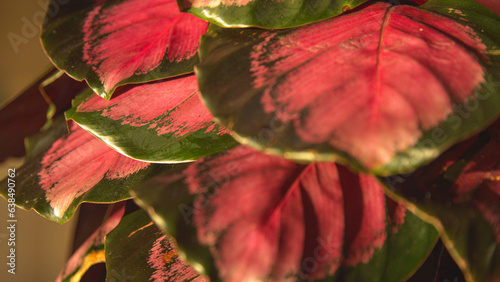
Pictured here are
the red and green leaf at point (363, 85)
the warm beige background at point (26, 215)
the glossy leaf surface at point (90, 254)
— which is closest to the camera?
the red and green leaf at point (363, 85)

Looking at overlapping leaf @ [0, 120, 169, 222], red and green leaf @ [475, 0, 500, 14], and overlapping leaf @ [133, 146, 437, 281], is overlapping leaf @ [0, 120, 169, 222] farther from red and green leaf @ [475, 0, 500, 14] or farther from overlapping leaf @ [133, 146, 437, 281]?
red and green leaf @ [475, 0, 500, 14]

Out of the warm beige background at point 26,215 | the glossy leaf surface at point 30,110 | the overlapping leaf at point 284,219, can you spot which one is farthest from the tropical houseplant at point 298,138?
the warm beige background at point 26,215

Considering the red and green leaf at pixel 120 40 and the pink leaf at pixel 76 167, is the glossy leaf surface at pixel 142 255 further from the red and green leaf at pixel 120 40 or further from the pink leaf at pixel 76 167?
the red and green leaf at pixel 120 40

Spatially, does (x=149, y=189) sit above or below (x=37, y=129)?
above

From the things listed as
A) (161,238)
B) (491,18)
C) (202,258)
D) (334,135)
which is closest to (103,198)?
(161,238)

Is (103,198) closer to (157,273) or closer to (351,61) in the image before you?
(157,273)

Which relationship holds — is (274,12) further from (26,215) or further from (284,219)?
(26,215)
